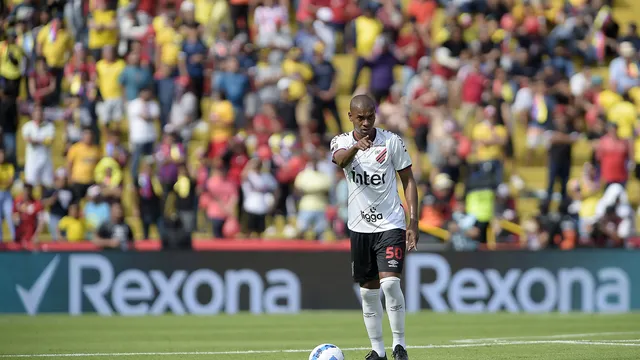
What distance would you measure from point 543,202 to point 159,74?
862cm

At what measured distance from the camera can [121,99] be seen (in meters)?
25.4

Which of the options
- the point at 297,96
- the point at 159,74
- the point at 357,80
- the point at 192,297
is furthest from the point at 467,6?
the point at 192,297

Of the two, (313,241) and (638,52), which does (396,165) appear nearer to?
(313,241)

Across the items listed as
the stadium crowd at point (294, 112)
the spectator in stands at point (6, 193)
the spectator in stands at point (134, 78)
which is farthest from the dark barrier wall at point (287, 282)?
the spectator in stands at point (134, 78)

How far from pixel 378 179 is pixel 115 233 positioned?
11424mm

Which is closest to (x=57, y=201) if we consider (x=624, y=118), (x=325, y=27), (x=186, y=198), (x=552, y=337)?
(x=186, y=198)

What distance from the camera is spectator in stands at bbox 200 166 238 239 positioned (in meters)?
23.0

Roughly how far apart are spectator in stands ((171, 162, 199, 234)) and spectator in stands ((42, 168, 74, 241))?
6.49 ft

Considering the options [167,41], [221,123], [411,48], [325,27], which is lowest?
[221,123]

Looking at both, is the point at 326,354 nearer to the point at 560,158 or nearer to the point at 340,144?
the point at 340,144

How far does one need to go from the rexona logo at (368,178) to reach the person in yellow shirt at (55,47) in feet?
52.5

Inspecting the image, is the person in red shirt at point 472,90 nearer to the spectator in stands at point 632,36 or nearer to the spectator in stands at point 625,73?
the spectator in stands at point 625,73

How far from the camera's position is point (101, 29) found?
26.2 m

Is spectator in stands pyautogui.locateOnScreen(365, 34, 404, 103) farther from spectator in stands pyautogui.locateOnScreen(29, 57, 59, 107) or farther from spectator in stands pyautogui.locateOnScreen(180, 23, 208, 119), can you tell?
spectator in stands pyautogui.locateOnScreen(29, 57, 59, 107)
